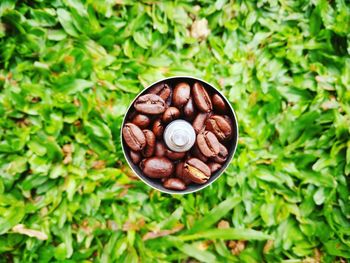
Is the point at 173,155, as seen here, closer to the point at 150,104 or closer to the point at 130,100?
A: the point at 150,104

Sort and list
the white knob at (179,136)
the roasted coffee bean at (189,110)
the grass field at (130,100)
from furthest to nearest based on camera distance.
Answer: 1. the grass field at (130,100)
2. the roasted coffee bean at (189,110)
3. the white knob at (179,136)

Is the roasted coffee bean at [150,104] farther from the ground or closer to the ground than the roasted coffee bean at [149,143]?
farther from the ground

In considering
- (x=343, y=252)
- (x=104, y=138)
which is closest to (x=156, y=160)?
(x=104, y=138)

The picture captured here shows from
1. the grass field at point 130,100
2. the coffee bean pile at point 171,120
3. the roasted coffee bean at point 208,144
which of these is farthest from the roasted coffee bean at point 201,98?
the grass field at point 130,100

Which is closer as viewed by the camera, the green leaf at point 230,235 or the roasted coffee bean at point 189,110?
the roasted coffee bean at point 189,110

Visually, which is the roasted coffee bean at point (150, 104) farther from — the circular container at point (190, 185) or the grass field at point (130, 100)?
the grass field at point (130, 100)

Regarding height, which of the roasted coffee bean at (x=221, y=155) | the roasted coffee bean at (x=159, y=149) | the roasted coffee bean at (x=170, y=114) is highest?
the roasted coffee bean at (x=170, y=114)

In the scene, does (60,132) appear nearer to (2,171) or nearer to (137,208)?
(2,171)
